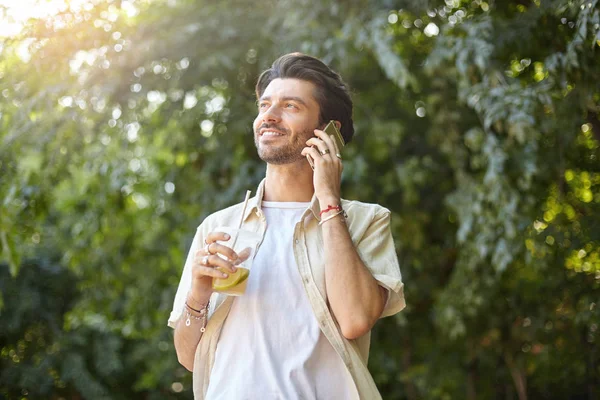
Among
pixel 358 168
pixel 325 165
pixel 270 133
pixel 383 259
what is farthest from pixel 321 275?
pixel 358 168

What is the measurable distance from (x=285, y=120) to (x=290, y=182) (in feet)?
0.57

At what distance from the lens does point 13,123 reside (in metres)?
4.38

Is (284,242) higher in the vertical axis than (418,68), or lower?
lower

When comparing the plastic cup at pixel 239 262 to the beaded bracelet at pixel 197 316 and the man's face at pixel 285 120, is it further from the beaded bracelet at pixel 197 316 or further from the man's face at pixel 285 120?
the man's face at pixel 285 120

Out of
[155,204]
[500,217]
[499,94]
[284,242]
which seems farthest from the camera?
[155,204]

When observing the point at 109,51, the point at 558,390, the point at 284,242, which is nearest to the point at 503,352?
the point at 558,390

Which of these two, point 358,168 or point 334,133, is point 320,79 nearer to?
point 334,133

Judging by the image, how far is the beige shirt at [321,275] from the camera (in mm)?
1910

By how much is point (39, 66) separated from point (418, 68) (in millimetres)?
2498

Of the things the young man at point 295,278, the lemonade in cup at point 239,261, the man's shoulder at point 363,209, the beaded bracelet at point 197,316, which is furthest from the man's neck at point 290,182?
the beaded bracelet at point 197,316

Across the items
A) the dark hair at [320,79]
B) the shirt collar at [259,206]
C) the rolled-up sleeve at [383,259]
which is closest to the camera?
the rolled-up sleeve at [383,259]

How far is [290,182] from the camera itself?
2.16 metres

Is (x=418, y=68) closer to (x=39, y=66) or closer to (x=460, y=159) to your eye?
(x=460, y=159)

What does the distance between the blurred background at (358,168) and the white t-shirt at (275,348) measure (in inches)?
54.8
